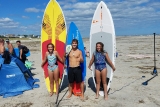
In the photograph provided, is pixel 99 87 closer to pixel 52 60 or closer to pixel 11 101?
pixel 52 60

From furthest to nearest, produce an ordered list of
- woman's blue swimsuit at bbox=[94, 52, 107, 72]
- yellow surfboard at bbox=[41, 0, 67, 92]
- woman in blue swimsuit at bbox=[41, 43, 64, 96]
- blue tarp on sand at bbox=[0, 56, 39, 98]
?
yellow surfboard at bbox=[41, 0, 67, 92]
blue tarp on sand at bbox=[0, 56, 39, 98]
woman in blue swimsuit at bbox=[41, 43, 64, 96]
woman's blue swimsuit at bbox=[94, 52, 107, 72]

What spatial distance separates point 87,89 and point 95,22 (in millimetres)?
2043

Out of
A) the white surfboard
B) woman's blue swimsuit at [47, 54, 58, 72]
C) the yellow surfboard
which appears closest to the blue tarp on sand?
the yellow surfboard

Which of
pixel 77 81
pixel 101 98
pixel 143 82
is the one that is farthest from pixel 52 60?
pixel 143 82

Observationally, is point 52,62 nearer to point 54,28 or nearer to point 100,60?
point 100,60

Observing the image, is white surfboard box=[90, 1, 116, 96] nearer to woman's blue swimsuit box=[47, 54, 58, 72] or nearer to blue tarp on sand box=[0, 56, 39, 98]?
woman's blue swimsuit box=[47, 54, 58, 72]

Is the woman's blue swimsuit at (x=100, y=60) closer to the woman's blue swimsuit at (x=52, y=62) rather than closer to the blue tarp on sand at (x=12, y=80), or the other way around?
the woman's blue swimsuit at (x=52, y=62)

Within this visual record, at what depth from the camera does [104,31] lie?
5730mm

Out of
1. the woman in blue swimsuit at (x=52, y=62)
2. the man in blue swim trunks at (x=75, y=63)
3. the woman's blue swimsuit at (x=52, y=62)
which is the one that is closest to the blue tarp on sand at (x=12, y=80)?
the woman in blue swimsuit at (x=52, y=62)

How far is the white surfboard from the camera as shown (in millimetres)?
5645

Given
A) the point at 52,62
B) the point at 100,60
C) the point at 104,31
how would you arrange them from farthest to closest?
the point at 104,31 → the point at 52,62 → the point at 100,60

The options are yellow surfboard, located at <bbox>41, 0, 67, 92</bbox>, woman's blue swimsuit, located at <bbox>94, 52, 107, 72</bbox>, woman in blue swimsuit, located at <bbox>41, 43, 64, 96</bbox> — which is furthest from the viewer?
yellow surfboard, located at <bbox>41, 0, 67, 92</bbox>

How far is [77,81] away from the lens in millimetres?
5164

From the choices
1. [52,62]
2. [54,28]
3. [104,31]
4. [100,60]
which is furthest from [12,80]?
[104,31]
